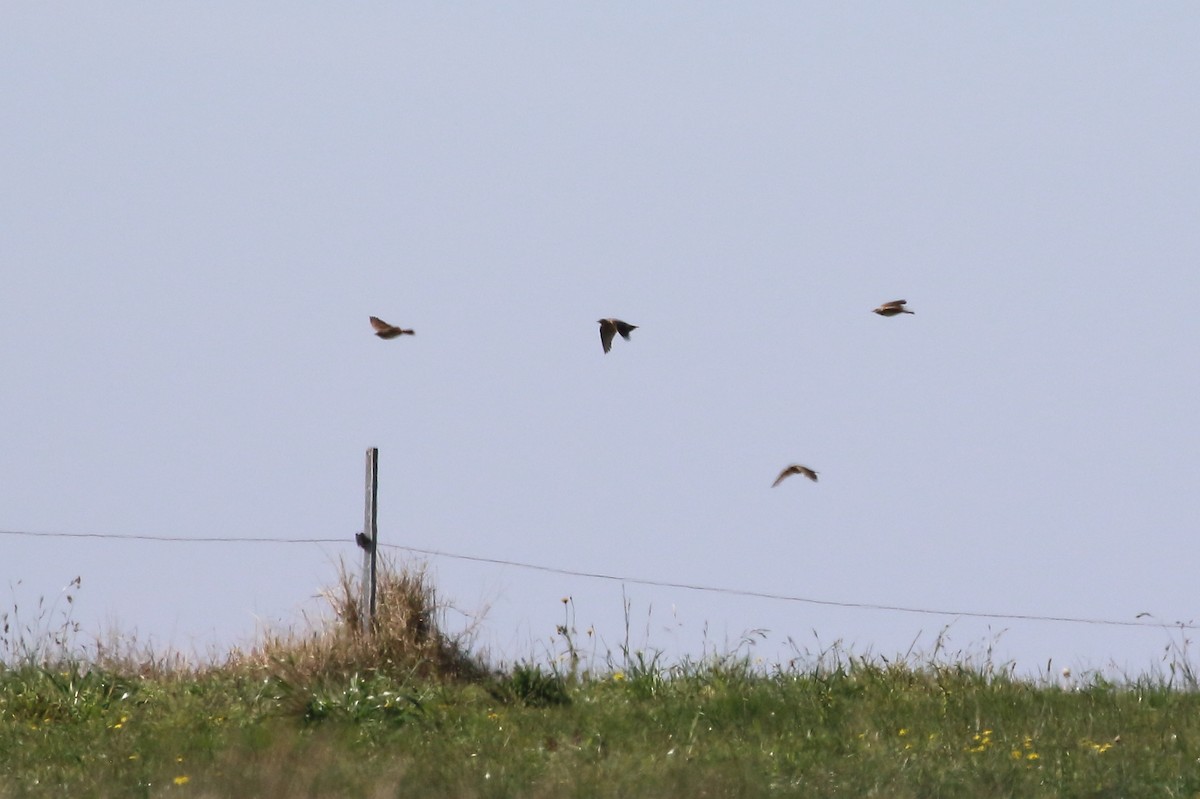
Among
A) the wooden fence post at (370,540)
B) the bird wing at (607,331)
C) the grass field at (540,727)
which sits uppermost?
the bird wing at (607,331)

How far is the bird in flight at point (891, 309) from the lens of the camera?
9.45m

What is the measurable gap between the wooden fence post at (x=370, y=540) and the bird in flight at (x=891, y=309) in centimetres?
422

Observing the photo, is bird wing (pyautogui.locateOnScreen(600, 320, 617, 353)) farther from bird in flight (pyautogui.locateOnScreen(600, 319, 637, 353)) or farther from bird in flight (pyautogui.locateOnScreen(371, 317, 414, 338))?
bird in flight (pyautogui.locateOnScreen(371, 317, 414, 338))

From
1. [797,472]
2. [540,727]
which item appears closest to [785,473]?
[797,472]

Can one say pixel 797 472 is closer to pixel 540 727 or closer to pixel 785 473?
pixel 785 473

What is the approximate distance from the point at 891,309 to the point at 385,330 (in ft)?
11.0

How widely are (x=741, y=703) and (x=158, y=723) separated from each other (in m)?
3.68

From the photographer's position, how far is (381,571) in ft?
37.0

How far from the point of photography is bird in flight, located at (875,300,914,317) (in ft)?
31.0

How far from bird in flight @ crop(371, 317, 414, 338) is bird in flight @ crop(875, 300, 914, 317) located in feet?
10.1

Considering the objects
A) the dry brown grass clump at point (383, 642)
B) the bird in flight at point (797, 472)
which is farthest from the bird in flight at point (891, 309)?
the dry brown grass clump at point (383, 642)

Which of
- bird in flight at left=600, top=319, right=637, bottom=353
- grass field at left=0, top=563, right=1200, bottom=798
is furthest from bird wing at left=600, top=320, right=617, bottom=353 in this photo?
grass field at left=0, top=563, right=1200, bottom=798

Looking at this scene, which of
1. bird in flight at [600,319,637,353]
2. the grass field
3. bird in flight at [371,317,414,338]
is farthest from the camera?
bird in flight at [371,317,414,338]

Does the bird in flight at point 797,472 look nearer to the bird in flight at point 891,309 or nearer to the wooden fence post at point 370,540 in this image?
the bird in flight at point 891,309
